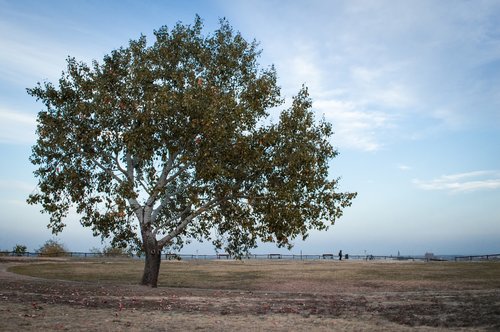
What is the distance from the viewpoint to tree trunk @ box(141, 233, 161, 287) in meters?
31.0

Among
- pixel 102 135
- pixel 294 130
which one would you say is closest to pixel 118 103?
pixel 102 135

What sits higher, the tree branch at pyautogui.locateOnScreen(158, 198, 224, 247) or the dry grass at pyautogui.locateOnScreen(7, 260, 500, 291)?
the tree branch at pyautogui.locateOnScreen(158, 198, 224, 247)

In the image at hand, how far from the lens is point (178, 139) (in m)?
28.5

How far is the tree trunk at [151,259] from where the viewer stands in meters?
31.0

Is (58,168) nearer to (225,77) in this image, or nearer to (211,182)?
(211,182)

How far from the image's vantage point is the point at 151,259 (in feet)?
102

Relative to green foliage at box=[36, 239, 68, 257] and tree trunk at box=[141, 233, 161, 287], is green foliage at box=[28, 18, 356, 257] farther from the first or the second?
green foliage at box=[36, 239, 68, 257]

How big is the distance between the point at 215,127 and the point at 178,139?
2905 mm

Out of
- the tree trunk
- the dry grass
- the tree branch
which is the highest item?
the tree branch

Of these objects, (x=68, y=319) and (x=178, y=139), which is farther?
(x=178, y=139)

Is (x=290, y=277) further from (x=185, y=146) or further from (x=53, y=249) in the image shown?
(x=53, y=249)

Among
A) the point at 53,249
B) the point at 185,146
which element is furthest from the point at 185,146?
the point at 53,249

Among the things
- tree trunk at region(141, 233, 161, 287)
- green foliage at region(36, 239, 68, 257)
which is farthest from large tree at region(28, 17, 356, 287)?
green foliage at region(36, 239, 68, 257)

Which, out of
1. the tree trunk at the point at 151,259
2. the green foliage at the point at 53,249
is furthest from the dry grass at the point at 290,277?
the green foliage at the point at 53,249
